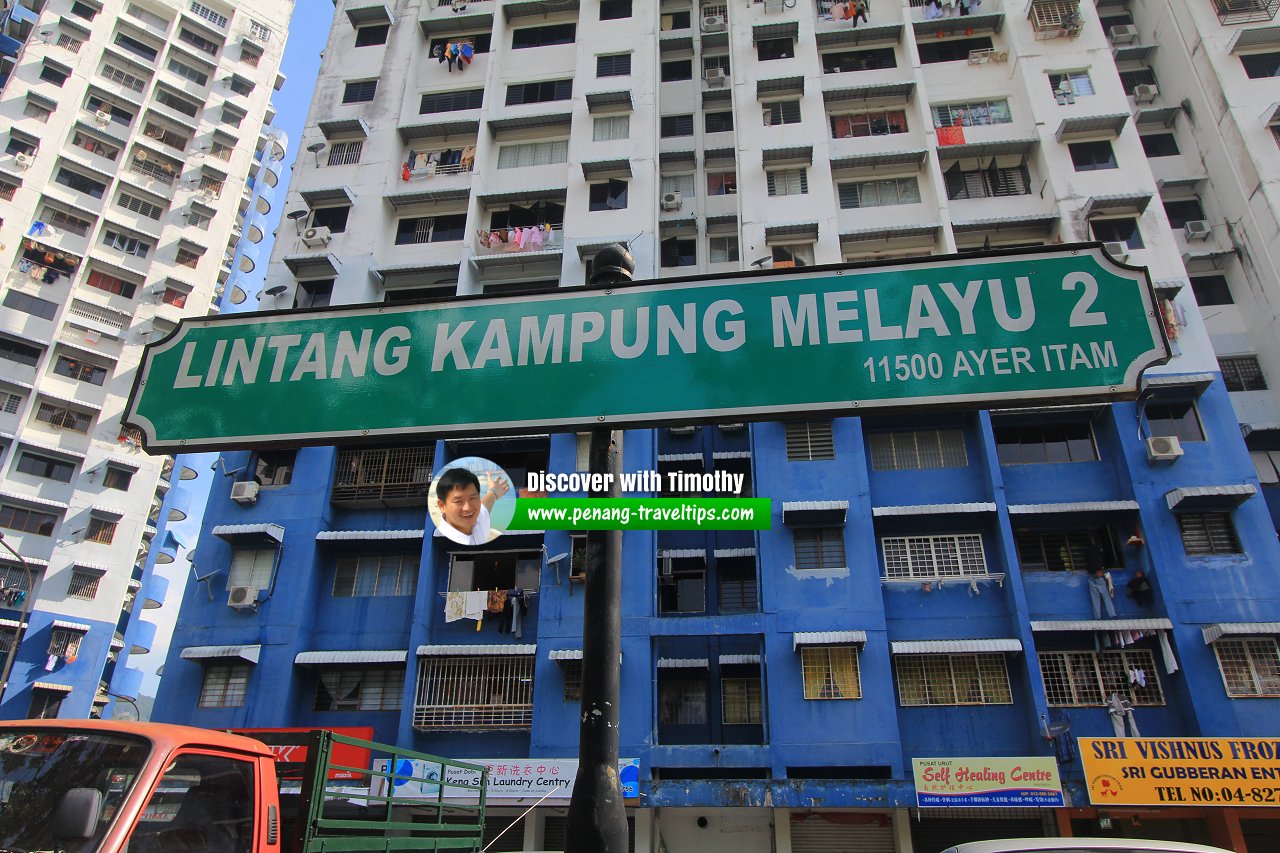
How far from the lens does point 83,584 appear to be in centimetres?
3753

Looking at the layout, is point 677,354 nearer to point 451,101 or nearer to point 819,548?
point 819,548

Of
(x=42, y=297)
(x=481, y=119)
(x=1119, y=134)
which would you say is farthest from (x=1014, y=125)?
(x=42, y=297)

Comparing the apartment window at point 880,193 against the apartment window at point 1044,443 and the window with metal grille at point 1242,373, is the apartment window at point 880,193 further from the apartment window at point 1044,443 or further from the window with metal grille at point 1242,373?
the window with metal grille at point 1242,373

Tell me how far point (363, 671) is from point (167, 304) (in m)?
31.1

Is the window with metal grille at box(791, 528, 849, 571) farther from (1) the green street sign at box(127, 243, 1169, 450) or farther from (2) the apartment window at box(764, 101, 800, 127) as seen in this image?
(1) the green street sign at box(127, 243, 1169, 450)

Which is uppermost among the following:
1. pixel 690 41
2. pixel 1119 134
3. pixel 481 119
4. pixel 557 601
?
pixel 690 41

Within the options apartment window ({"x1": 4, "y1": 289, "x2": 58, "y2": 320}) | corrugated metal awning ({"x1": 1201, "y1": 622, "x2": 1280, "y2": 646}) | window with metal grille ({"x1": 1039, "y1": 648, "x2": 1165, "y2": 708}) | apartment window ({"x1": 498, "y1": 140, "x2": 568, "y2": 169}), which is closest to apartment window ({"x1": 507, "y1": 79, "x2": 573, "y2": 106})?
apartment window ({"x1": 498, "y1": 140, "x2": 568, "y2": 169})

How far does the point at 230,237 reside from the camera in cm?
4941

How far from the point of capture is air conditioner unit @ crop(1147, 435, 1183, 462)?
22.5m

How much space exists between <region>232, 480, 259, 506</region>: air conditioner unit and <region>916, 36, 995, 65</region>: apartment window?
29.1 m

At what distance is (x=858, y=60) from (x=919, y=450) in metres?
17.0

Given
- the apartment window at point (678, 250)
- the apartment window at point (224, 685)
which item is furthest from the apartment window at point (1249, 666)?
the apartment window at point (224, 685)

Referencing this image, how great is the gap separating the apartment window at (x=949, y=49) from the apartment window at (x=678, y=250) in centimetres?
1169

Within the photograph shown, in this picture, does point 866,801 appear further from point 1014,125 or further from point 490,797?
point 1014,125
